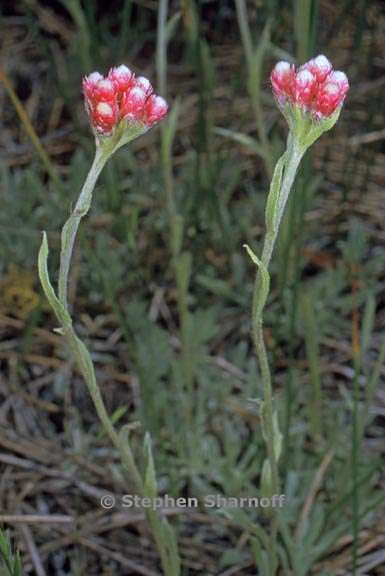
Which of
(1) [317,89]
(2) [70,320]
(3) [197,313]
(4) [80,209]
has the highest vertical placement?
(1) [317,89]

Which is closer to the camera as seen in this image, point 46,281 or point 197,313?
point 46,281

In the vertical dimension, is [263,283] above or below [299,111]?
below

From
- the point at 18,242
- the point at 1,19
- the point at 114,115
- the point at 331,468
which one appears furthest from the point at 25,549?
the point at 1,19

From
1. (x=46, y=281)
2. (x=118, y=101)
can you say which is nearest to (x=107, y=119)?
(x=118, y=101)

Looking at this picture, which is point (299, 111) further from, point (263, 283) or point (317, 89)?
point (263, 283)

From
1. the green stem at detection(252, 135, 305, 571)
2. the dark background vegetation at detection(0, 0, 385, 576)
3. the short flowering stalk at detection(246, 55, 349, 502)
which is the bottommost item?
the dark background vegetation at detection(0, 0, 385, 576)

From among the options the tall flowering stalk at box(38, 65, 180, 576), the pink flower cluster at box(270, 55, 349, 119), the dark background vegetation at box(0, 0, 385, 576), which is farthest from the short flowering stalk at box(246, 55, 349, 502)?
the dark background vegetation at box(0, 0, 385, 576)

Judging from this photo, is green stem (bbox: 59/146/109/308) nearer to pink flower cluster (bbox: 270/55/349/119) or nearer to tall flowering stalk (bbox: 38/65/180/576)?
tall flowering stalk (bbox: 38/65/180/576)
